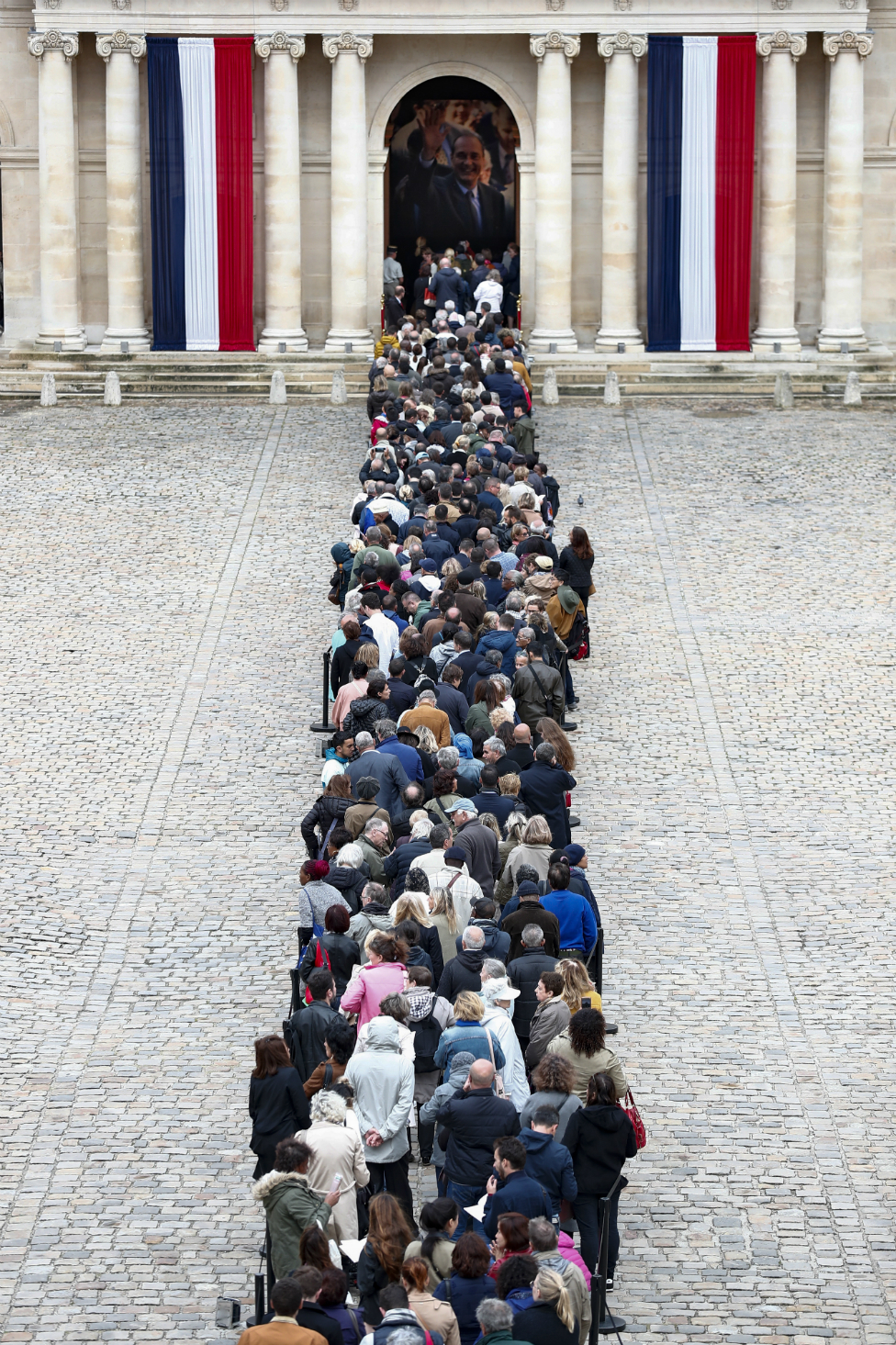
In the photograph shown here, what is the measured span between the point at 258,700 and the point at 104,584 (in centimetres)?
480

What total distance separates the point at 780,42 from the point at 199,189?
10.8 metres

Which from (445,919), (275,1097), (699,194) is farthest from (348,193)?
(275,1097)

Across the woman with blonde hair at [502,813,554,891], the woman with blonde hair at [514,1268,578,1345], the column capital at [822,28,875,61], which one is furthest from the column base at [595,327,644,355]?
the woman with blonde hair at [514,1268,578,1345]

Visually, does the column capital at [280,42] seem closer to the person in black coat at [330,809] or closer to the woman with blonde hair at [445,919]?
the person in black coat at [330,809]

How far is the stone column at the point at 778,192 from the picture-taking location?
40.4m

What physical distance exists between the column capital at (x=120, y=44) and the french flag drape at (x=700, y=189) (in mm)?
9096

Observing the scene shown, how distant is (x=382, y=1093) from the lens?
1273cm

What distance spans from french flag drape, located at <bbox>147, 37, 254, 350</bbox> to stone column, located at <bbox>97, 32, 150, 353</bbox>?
1.00 ft

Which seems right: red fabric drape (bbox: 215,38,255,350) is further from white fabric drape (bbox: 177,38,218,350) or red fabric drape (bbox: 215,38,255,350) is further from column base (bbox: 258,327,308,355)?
column base (bbox: 258,327,308,355)

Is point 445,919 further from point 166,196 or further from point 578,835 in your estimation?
point 166,196

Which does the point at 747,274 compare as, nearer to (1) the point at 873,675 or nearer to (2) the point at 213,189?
(2) the point at 213,189

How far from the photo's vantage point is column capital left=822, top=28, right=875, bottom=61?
1586 inches

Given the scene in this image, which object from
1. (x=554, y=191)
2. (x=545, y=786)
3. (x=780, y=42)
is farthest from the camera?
(x=554, y=191)

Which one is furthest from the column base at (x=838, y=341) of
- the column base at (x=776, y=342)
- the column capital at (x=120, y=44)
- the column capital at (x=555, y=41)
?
the column capital at (x=120, y=44)
